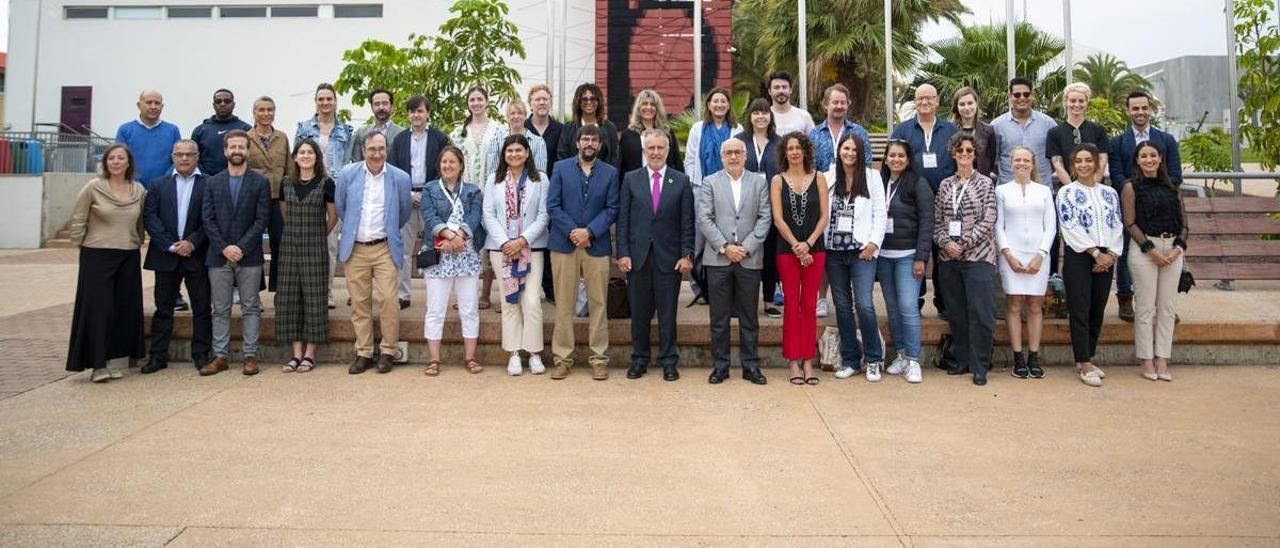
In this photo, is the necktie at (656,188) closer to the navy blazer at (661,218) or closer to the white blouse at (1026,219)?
the navy blazer at (661,218)

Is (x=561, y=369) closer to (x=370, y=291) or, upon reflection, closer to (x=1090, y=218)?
(x=370, y=291)

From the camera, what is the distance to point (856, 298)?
20.0ft

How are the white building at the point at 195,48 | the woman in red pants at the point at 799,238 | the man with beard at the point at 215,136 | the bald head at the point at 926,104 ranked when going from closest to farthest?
the woman in red pants at the point at 799,238
the bald head at the point at 926,104
the man with beard at the point at 215,136
the white building at the point at 195,48

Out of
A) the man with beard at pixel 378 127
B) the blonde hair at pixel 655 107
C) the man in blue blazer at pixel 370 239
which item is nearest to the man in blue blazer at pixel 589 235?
the blonde hair at pixel 655 107

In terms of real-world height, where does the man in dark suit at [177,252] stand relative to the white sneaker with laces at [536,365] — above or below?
above

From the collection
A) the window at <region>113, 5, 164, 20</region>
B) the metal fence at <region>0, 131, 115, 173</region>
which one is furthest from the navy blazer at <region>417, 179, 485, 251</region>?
the window at <region>113, 5, 164, 20</region>

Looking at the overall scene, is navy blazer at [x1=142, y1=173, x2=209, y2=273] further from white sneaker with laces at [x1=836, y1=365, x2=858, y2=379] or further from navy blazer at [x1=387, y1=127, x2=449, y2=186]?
white sneaker with laces at [x1=836, y1=365, x2=858, y2=379]

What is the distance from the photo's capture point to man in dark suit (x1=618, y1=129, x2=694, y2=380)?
19.6ft

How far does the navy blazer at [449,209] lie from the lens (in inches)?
243

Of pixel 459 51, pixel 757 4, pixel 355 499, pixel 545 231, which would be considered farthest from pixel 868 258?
pixel 757 4

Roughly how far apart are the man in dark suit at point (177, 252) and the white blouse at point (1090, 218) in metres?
6.36

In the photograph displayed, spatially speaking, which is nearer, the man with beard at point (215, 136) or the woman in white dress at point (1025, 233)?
the woman in white dress at point (1025, 233)

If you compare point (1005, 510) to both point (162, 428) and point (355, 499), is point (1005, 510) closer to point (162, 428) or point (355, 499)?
point (355, 499)

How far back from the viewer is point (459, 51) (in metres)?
10.3
